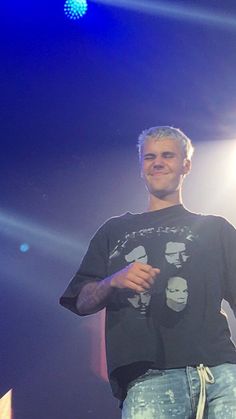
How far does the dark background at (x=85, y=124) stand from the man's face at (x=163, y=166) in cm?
98

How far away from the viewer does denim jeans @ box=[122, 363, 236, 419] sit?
1.25m

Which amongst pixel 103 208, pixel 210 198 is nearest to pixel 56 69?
pixel 103 208

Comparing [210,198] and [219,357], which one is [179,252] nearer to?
[219,357]

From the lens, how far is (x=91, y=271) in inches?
60.0

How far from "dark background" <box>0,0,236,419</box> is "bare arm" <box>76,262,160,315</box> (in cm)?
109

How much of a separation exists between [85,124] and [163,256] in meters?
1.39

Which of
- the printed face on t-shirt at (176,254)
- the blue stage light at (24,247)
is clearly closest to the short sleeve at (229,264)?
the printed face on t-shirt at (176,254)

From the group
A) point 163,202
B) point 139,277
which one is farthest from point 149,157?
point 139,277

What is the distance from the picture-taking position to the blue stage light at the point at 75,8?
2.55 meters

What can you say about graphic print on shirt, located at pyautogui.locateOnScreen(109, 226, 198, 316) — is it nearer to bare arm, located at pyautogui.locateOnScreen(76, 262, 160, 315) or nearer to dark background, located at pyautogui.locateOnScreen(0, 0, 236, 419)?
bare arm, located at pyautogui.locateOnScreen(76, 262, 160, 315)

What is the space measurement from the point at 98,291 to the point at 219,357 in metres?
0.31

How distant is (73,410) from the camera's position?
234cm

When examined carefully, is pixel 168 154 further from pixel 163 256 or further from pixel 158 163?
pixel 163 256

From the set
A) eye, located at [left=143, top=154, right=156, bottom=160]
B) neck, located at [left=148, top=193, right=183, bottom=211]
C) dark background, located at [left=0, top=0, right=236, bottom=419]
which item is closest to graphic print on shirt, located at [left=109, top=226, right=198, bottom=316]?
neck, located at [left=148, top=193, right=183, bottom=211]
